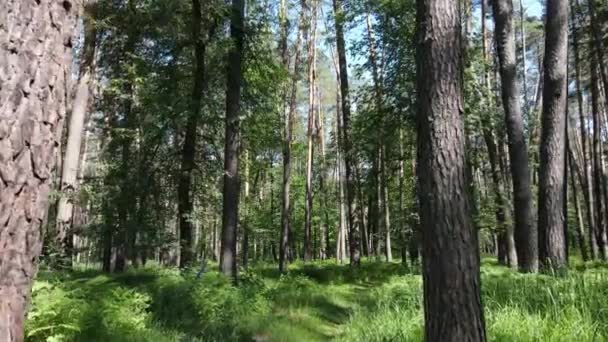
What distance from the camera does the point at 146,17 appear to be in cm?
1303

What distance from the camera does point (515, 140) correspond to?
9836 millimetres

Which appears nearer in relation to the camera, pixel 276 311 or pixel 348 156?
pixel 276 311

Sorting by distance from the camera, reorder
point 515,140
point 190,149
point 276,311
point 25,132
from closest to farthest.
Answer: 1. point 25,132
2. point 276,311
3. point 515,140
4. point 190,149

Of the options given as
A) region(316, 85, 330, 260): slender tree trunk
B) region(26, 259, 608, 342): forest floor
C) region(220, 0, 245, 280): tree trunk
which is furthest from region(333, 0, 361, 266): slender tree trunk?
region(316, 85, 330, 260): slender tree trunk

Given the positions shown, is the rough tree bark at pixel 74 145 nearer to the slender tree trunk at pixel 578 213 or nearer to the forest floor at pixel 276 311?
the forest floor at pixel 276 311

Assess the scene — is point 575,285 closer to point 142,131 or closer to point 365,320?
point 365,320

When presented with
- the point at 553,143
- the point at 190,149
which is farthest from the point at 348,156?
the point at 553,143

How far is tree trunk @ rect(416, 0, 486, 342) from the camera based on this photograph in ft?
12.7

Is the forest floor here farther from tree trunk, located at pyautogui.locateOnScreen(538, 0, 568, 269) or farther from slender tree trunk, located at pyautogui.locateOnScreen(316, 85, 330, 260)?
slender tree trunk, located at pyautogui.locateOnScreen(316, 85, 330, 260)

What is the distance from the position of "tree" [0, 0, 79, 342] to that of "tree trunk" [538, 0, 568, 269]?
25.5ft

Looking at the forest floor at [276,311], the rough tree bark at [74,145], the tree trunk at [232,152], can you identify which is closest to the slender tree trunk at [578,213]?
the forest floor at [276,311]

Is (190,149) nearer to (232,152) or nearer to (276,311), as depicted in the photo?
(232,152)

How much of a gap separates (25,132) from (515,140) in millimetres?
9529

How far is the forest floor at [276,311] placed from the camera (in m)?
4.70
